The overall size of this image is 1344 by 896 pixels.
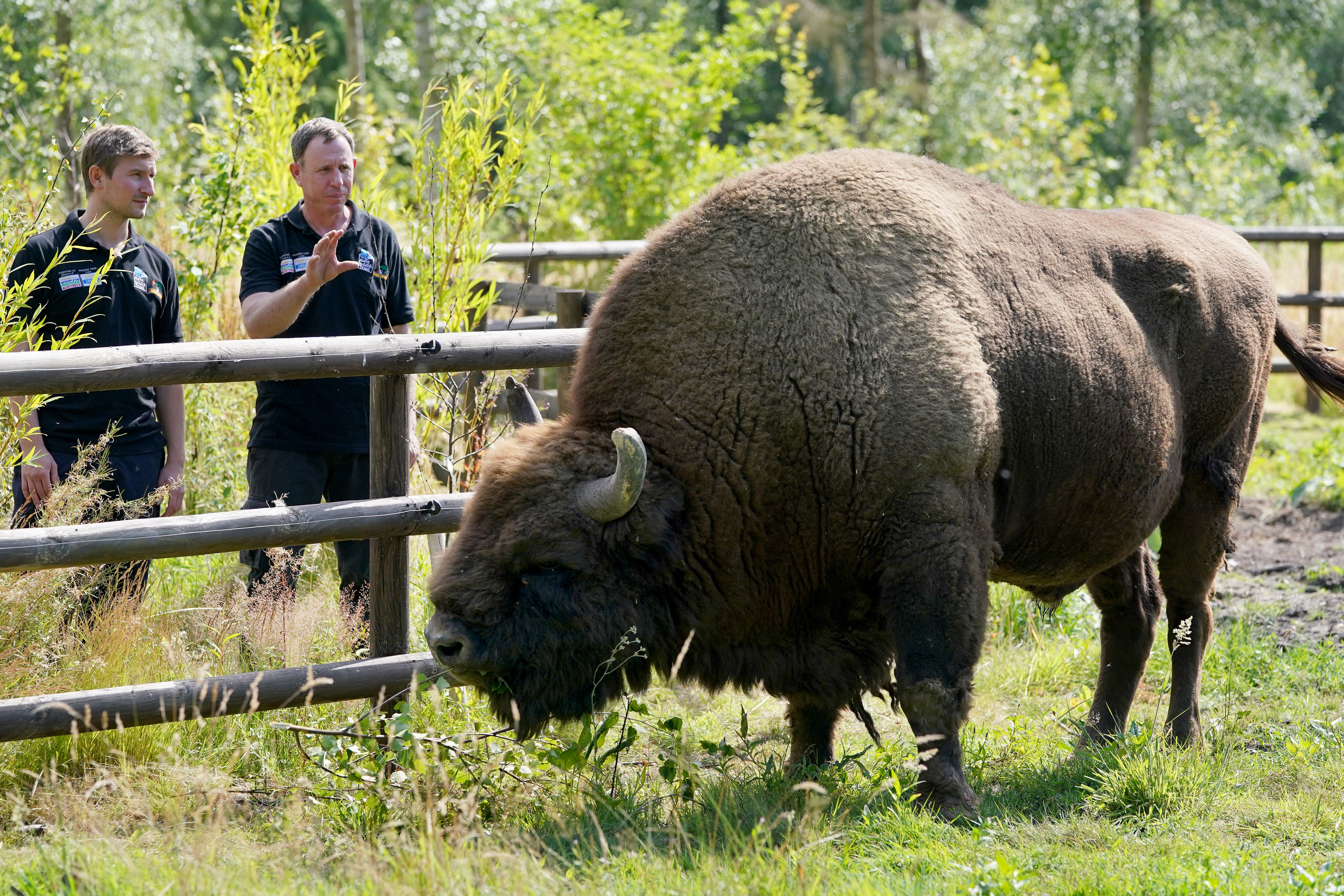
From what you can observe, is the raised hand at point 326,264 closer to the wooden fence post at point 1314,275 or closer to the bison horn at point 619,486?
the bison horn at point 619,486

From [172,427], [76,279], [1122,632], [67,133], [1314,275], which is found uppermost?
[67,133]

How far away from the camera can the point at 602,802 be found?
3889 mm

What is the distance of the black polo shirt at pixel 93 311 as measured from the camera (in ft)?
16.1

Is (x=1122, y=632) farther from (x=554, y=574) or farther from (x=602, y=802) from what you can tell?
(x=554, y=574)

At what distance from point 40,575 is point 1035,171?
11700 mm

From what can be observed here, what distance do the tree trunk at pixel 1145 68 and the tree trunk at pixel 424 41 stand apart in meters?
13.0

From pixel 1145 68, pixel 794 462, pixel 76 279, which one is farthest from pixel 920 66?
pixel 794 462

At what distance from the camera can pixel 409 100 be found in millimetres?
18047

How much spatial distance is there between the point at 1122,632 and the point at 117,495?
4361mm

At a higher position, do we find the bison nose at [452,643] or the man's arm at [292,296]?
the man's arm at [292,296]

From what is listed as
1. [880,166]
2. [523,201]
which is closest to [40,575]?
[880,166]

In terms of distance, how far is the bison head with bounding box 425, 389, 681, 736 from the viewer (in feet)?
12.3

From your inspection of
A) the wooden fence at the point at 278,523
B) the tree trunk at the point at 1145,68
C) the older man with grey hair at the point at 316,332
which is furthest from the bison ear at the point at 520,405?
the tree trunk at the point at 1145,68

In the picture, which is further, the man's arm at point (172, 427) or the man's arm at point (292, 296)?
the man's arm at point (172, 427)
